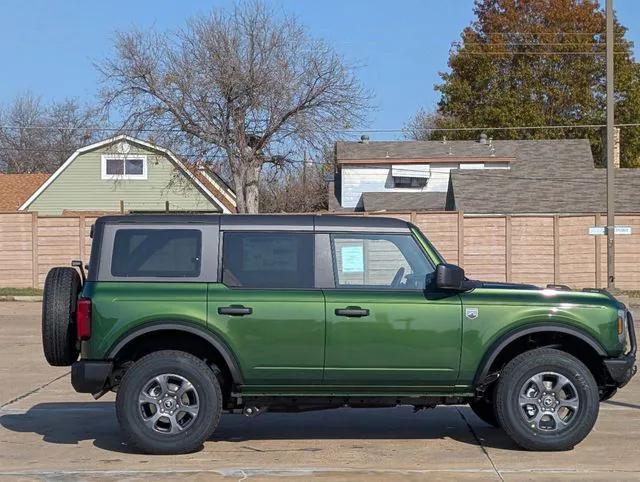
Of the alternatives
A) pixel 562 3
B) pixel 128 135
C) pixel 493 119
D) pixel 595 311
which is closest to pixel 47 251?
pixel 128 135

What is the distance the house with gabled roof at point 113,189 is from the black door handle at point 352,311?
29.6 meters

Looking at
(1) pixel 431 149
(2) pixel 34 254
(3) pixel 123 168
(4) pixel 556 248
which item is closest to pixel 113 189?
(3) pixel 123 168

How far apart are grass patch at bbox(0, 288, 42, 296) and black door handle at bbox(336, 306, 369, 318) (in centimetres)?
1874

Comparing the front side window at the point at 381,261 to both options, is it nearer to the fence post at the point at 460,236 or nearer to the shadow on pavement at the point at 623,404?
the shadow on pavement at the point at 623,404

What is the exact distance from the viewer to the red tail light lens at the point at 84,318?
735 cm

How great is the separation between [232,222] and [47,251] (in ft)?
63.7

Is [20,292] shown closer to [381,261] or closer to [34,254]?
[34,254]

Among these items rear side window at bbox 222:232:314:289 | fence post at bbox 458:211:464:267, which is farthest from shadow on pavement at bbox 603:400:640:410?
fence post at bbox 458:211:464:267

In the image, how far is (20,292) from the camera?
24938 millimetres

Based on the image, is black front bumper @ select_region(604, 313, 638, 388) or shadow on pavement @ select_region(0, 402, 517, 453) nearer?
black front bumper @ select_region(604, 313, 638, 388)

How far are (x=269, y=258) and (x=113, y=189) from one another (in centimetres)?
3134

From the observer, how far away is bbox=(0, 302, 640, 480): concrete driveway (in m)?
7.05

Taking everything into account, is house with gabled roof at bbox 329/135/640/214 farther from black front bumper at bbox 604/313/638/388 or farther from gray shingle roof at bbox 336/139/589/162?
black front bumper at bbox 604/313/638/388

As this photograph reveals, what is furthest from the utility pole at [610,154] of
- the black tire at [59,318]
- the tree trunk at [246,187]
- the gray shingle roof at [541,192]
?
the black tire at [59,318]
